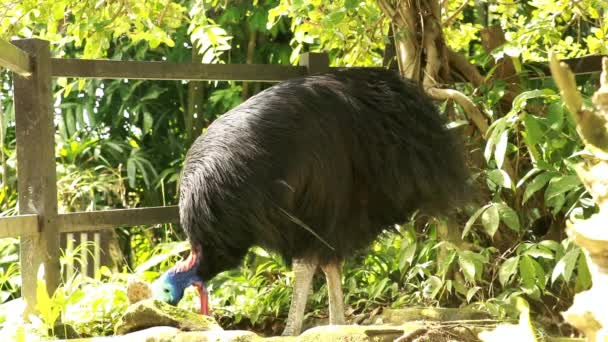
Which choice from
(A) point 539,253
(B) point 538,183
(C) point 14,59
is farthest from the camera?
(B) point 538,183

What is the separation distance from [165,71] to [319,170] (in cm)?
108

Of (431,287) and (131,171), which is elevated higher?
(131,171)

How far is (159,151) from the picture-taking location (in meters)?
6.83

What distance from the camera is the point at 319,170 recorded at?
3.11 meters

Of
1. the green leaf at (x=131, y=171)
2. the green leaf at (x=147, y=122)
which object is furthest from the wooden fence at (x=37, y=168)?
the green leaf at (x=147, y=122)

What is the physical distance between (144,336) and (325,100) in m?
1.13

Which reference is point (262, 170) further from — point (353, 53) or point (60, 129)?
point (60, 129)

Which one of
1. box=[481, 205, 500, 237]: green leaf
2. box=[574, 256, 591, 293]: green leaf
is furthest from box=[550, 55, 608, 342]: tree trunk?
box=[481, 205, 500, 237]: green leaf

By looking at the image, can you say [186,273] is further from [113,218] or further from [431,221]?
[431,221]

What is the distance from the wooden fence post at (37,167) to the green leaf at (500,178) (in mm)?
1650

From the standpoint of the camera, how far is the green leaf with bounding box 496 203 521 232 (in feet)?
11.4

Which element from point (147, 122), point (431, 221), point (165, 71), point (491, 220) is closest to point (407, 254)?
point (431, 221)

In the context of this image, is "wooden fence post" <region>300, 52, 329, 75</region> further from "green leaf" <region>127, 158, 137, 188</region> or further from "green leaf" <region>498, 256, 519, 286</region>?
"green leaf" <region>127, 158, 137, 188</region>

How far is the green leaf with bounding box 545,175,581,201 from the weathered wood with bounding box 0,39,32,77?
1.91 metres
